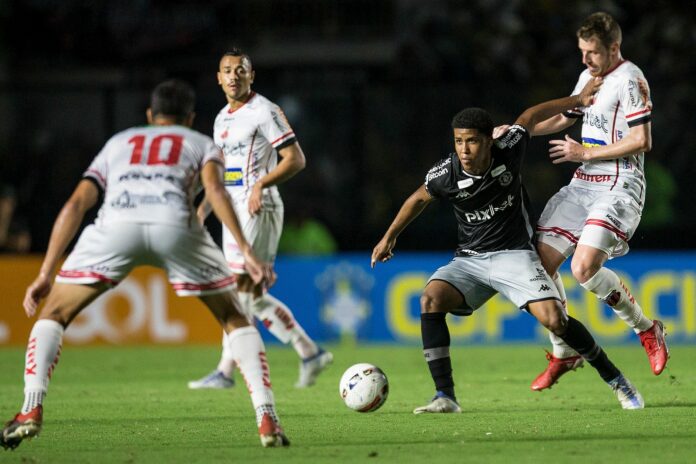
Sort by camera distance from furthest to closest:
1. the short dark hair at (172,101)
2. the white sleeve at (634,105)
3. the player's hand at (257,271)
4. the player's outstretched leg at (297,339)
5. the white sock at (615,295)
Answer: the player's outstretched leg at (297,339)
the white sock at (615,295)
the white sleeve at (634,105)
the short dark hair at (172,101)
the player's hand at (257,271)

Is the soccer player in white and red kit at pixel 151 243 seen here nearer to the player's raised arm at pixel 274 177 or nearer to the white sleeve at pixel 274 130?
the player's raised arm at pixel 274 177

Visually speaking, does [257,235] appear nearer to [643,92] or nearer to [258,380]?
[643,92]

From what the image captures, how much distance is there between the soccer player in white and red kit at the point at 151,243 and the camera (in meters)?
6.14

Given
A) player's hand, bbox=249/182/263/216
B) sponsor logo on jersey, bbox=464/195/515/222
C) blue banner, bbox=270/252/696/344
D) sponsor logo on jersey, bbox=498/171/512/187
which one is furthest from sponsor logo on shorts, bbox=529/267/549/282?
blue banner, bbox=270/252/696/344

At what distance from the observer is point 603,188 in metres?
8.38


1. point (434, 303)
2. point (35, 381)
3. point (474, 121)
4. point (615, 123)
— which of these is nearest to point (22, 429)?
point (35, 381)

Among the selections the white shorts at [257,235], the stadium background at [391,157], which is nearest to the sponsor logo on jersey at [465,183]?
the white shorts at [257,235]

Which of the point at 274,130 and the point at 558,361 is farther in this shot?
the point at 274,130

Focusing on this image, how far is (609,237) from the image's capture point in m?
8.14

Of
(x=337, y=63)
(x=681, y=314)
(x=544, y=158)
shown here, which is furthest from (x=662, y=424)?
(x=337, y=63)

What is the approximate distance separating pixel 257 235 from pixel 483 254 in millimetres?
2278

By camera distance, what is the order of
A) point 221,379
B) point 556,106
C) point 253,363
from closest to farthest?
point 253,363, point 556,106, point 221,379

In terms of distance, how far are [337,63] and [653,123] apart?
899 centimetres

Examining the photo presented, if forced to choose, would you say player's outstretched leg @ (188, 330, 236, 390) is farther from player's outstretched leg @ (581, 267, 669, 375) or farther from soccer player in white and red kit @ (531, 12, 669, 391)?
player's outstretched leg @ (581, 267, 669, 375)
